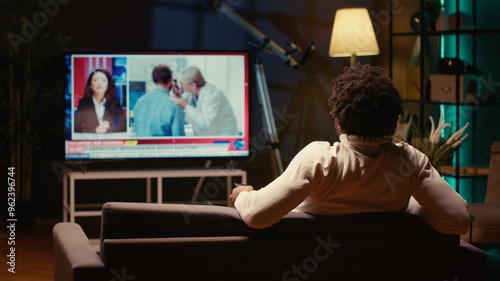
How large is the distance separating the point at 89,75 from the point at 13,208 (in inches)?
44.9

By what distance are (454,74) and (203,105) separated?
1595 mm

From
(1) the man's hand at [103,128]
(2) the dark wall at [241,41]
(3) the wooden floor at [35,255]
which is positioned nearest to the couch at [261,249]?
(3) the wooden floor at [35,255]

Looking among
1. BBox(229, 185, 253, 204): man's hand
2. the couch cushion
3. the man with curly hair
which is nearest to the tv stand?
the couch cushion

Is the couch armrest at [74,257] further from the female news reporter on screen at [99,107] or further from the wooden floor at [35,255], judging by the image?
the female news reporter on screen at [99,107]

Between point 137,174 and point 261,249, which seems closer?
point 261,249

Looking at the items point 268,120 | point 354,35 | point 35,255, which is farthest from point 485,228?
point 35,255

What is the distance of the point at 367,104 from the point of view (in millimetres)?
2488

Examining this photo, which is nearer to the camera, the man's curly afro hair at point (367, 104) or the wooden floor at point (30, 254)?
the man's curly afro hair at point (367, 104)

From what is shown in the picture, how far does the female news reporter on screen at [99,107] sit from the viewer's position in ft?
18.0

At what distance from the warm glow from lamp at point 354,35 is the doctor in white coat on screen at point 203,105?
83cm

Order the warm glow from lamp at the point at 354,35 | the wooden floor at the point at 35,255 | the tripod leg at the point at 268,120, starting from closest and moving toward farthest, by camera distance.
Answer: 1. the wooden floor at the point at 35,255
2. the warm glow from lamp at the point at 354,35
3. the tripod leg at the point at 268,120

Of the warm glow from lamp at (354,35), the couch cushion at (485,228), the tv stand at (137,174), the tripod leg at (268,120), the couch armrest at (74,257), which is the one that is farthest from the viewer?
the tripod leg at (268,120)

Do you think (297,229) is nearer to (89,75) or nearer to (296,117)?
(89,75)

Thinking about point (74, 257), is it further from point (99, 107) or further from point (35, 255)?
point (99, 107)
